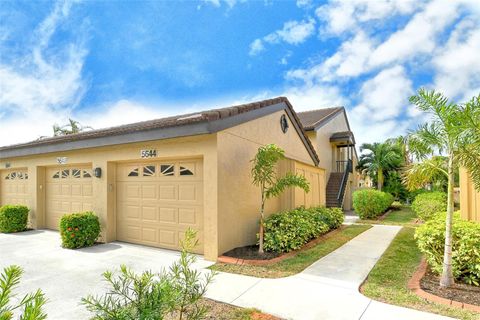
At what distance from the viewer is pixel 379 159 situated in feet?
73.3

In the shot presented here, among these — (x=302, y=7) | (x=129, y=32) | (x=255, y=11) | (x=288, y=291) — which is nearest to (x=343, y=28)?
(x=302, y=7)

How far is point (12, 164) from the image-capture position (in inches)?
489

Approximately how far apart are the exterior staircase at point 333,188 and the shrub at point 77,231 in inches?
543

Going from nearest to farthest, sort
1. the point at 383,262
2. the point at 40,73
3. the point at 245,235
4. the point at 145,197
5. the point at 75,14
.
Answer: the point at 383,262, the point at 245,235, the point at 145,197, the point at 75,14, the point at 40,73

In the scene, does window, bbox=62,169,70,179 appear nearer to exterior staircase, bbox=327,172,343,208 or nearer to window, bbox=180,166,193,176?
window, bbox=180,166,193,176

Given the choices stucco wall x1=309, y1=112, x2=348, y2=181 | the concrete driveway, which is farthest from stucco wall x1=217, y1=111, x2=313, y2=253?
stucco wall x1=309, y1=112, x2=348, y2=181

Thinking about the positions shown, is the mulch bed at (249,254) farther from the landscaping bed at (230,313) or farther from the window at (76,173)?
the window at (76,173)

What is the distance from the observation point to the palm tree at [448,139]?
15.7ft

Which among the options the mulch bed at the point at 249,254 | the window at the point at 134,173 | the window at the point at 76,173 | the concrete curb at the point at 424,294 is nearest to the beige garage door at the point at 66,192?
the window at the point at 76,173

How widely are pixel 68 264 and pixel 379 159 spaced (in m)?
22.4

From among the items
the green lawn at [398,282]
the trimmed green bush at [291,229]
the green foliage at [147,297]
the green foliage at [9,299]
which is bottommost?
the green lawn at [398,282]

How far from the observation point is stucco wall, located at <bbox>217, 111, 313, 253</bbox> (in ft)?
22.9

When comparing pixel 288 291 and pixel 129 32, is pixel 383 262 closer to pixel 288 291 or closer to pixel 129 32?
pixel 288 291

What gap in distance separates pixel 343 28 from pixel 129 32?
860 cm
